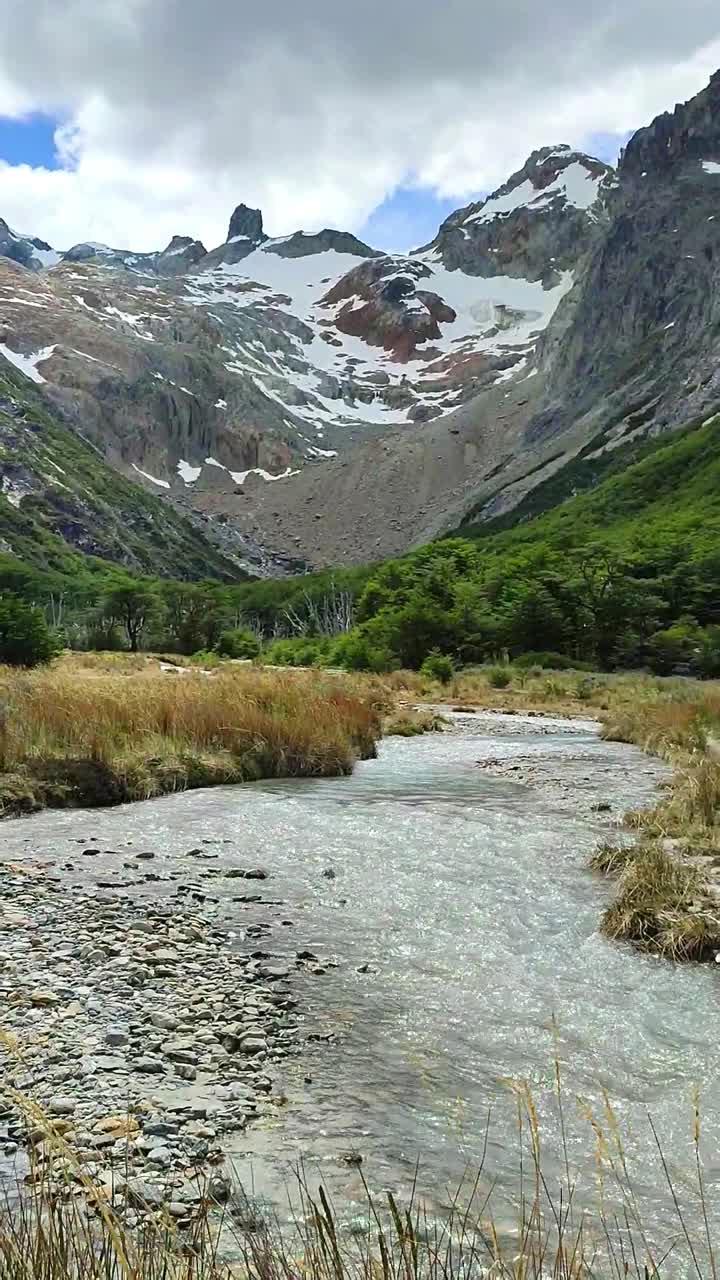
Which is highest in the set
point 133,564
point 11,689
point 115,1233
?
point 133,564

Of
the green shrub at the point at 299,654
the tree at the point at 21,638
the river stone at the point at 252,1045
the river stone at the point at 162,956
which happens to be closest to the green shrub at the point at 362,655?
the green shrub at the point at 299,654

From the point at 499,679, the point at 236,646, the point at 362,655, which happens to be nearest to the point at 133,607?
the point at 236,646

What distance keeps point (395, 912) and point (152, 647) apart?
81.7 m

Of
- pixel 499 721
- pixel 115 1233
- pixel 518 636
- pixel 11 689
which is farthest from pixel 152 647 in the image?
pixel 115 1233

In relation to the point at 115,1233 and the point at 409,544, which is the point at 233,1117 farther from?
the point at 409,544

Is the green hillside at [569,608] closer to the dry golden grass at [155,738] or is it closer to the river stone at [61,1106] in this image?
the dry golden grass at [155,738]

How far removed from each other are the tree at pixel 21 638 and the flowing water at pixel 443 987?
2852 centimetres

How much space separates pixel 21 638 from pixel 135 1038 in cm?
3711

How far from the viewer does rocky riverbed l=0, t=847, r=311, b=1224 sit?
3.89 meters

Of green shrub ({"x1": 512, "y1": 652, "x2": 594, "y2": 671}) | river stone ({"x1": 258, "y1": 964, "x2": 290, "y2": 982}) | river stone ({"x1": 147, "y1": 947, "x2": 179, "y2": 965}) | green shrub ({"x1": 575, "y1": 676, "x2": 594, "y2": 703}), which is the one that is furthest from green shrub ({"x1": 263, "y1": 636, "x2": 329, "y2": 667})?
river stone ({"x1": 258, "y1": 964, "x2": 290, "y2": 982})

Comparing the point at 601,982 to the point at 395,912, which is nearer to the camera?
the point at 601,982

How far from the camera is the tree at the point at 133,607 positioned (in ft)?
290

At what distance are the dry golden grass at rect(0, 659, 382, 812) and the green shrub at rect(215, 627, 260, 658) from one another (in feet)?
198

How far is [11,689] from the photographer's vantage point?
17.2 m
